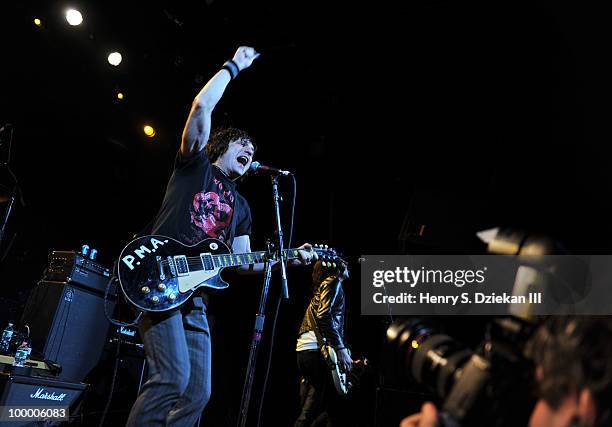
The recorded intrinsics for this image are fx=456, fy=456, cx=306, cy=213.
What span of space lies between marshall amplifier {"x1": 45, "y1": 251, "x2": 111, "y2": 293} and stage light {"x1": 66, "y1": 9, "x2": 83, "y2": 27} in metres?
2.65

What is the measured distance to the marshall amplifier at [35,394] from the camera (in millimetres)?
3100

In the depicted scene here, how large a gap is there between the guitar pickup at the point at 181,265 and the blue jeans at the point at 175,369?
0.57 feet

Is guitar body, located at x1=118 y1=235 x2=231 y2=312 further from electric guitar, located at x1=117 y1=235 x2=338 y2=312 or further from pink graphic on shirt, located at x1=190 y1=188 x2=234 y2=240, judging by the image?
pink graphic on shirt, located at x1=190 y1=188 x2=234 y2=240

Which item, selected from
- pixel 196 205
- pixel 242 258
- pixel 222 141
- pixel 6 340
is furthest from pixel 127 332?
pixel 196 205

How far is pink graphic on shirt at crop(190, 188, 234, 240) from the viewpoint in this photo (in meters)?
2.82

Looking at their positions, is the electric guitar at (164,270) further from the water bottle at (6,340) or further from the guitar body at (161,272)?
the water bottle at (6,340)

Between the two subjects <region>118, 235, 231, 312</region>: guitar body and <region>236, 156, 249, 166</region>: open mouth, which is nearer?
<region>118, 235, 231, 312</region>: guitar body

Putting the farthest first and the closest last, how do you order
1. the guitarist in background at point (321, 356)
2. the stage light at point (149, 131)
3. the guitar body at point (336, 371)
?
the stage light at point (149, 131) → the guitarist in background at point (321, 356) → the guitar body at point (336, 371)

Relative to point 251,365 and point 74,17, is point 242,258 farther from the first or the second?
point 74,17

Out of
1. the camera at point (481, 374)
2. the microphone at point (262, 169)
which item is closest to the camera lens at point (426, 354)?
the camera at point (481, 374)

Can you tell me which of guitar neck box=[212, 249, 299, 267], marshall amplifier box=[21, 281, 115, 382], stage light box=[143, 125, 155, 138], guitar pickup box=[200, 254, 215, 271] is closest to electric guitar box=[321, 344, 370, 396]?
guitar neck box=[212, 249, 299, 267]

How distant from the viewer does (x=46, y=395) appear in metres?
3.45

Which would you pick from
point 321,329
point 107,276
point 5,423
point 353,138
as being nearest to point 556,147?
point 353,138

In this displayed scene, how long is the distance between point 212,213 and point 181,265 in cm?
46
